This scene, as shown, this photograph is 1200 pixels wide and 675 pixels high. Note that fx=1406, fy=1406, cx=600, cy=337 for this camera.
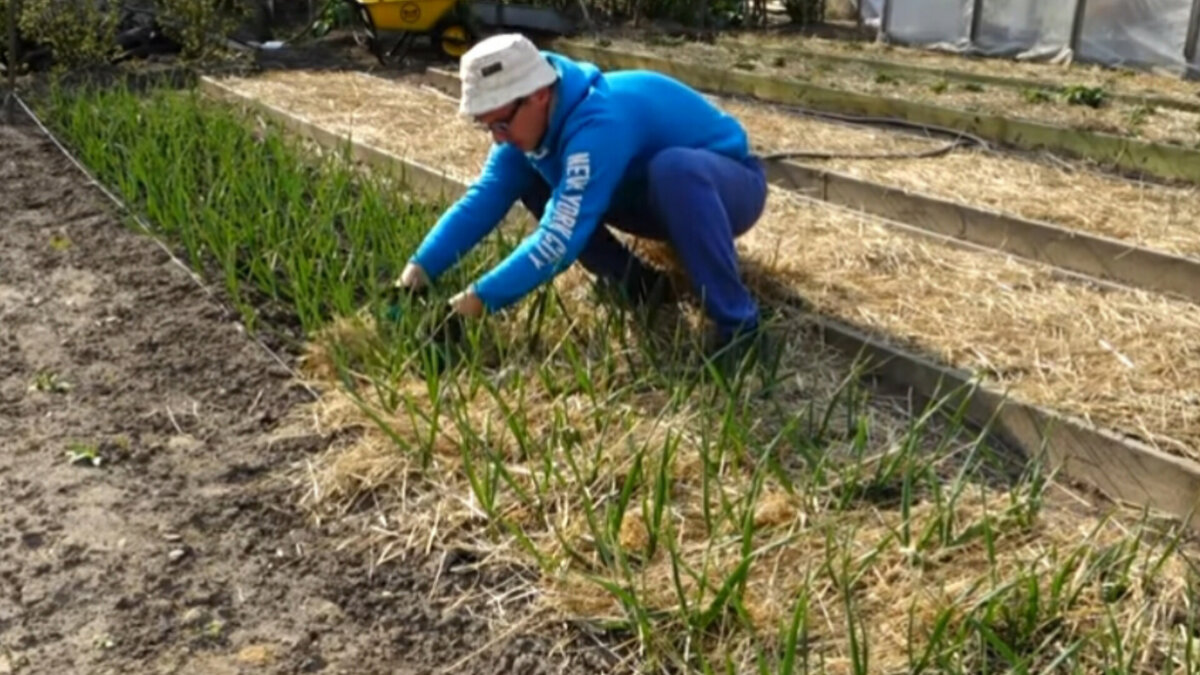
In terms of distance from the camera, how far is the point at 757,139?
6.15 meters

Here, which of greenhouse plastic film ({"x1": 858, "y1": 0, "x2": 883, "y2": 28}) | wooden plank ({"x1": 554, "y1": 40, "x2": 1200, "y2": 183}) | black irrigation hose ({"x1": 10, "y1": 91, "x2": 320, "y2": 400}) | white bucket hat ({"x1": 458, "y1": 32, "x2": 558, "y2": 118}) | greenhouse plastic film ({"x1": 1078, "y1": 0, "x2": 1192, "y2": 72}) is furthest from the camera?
greenhouse plastic film ({"x1": 858, "y1": 0, "x2": 883, "y2": 28})

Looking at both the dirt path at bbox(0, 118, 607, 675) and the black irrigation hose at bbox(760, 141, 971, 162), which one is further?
the black irrigation hose at bbox(760, 141, 971, 162)

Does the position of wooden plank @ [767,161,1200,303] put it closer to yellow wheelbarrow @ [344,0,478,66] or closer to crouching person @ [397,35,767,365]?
crouching person @ [397,35,767,365]

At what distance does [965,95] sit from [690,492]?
5.11 m

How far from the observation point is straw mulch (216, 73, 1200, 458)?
323 cm

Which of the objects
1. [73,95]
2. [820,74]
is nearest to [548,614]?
[73,95]

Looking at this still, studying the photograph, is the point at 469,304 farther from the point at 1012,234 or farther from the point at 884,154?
the point at 884,154

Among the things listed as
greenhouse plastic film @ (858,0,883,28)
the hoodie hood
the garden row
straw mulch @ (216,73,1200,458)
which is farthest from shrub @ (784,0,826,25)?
the hoodie hood

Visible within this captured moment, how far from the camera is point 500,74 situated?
3016 millimetres

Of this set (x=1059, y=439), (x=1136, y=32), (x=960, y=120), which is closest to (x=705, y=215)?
(x=1059, y=439)

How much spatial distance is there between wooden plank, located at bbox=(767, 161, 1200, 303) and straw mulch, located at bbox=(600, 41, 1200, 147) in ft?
4.83

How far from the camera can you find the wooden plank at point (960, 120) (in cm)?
540

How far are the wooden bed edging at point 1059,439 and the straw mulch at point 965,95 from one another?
2981mm

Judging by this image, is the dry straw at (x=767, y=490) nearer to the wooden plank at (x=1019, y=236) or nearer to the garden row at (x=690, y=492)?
the garden row at (x=690, y=492)
